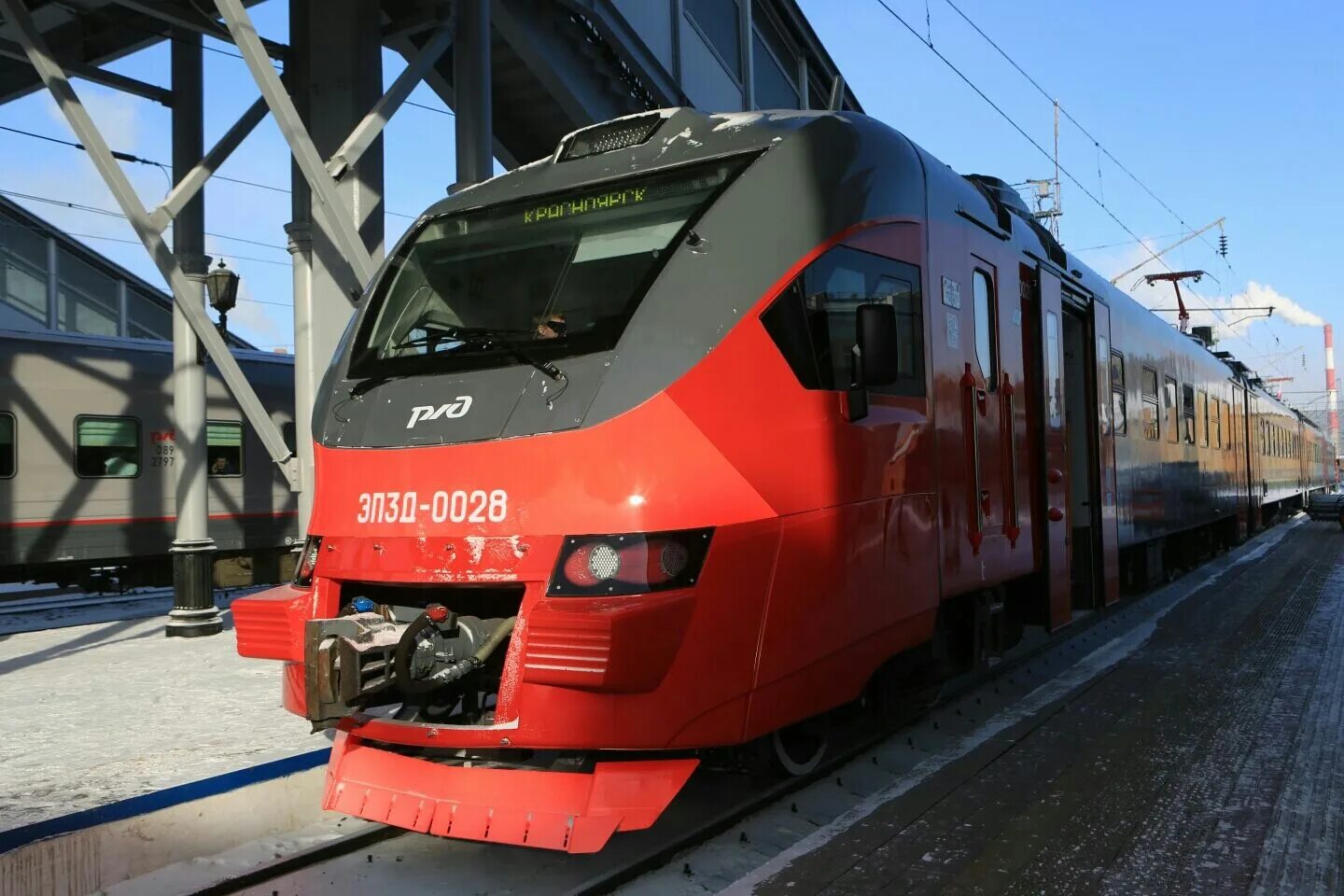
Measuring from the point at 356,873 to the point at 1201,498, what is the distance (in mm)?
12797

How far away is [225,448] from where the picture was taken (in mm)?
14953

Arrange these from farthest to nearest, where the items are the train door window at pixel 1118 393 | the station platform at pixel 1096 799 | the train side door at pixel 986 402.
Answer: the train door window at pixel 1118 393, the train side door at pixel 986 402, the station platform at pixel 1096 799

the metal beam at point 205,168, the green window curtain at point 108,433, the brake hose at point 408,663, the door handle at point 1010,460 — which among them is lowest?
the brake hose at point 408,663

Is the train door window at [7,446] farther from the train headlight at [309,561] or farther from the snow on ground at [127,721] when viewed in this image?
the train headlight at [309,561]

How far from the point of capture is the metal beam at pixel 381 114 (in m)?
8.15

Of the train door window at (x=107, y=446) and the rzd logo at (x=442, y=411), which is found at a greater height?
the train door window at (x=107, y=446)

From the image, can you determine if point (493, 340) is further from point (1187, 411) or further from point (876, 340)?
point (1187, 411)

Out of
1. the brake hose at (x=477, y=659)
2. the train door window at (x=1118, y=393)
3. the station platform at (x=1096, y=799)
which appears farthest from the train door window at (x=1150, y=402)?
the brake hose at (x=477, y=659)

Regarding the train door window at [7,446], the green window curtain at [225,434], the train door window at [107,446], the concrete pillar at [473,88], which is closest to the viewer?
the concrete pillar at [473,88]

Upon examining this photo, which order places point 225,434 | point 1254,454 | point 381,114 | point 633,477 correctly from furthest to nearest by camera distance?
point 1254,454, point 225,434, point 381,114, point 633,477

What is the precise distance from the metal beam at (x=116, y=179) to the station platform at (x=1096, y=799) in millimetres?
5604

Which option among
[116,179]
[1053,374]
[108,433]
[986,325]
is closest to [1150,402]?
[1053,374]

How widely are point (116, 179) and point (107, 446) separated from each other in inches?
241

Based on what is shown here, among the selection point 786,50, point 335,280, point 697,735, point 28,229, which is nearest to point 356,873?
point 697,735
